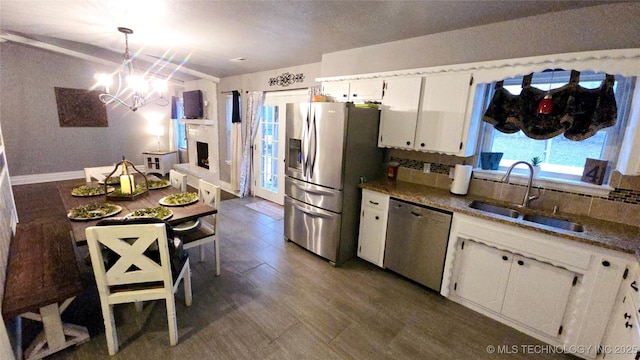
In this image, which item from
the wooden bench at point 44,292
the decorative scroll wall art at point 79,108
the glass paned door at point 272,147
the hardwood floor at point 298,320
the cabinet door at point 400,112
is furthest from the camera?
the decorative scroll wall art at point 79,108

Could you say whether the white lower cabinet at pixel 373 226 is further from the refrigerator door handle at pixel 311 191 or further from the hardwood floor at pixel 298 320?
the refrigerator door handle at pixel 311 191

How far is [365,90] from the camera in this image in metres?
2.98

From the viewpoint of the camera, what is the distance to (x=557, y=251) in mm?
1781

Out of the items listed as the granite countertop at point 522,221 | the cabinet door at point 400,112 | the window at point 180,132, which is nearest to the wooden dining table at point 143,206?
the granite countertop at point 522,221

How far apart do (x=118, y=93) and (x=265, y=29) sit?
5.33 metres

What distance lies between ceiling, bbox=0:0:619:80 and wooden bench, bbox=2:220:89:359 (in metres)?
2.15

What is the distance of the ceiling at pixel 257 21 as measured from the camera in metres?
2.04

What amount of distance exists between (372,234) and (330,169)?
0.84 meters

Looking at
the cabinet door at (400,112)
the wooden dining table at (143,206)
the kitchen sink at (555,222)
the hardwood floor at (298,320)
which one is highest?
the cabinet door at (400,112)

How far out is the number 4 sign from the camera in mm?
2053

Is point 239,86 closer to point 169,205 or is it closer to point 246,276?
point 169,205

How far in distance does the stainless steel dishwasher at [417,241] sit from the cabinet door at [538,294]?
20.6 inches

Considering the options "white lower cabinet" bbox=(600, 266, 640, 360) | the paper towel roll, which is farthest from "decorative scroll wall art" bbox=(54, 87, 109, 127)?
"white lower cabinet" bbox=(600, 266, 640, 360)

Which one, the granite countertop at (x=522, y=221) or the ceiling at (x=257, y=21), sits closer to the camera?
the granite countertop at (x=522, y=221)
